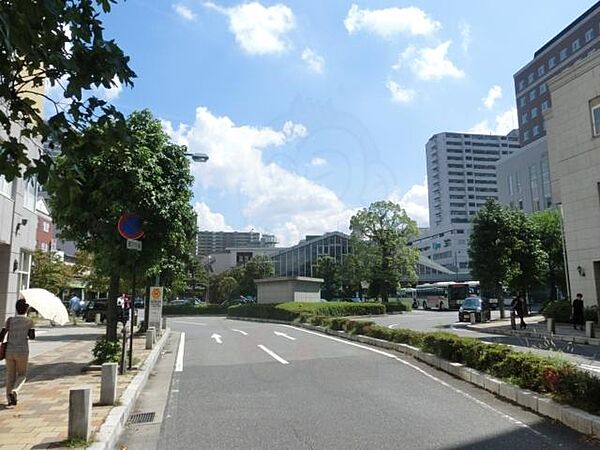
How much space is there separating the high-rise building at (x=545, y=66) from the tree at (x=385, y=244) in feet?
112

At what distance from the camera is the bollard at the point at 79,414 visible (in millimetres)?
6109

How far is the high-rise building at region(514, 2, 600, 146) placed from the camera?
73.2 metres

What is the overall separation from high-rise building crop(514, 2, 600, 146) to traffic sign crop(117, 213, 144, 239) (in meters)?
70.6

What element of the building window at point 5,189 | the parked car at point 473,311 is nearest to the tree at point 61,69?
the building window at point 5,189

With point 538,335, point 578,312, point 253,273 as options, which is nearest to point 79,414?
point 538,335

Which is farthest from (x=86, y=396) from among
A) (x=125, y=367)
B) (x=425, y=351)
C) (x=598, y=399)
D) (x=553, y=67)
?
(x=553, y=67)

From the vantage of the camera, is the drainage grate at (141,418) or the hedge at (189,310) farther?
the hedge at (189,310)

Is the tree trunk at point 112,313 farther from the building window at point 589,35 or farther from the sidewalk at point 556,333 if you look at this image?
the building window at point 589,35

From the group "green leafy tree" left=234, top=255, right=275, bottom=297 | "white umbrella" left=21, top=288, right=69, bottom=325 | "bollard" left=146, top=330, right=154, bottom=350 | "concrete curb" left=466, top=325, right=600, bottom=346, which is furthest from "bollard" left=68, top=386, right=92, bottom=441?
"green leafy tree" left=234, top=255, right=275, bottom=297

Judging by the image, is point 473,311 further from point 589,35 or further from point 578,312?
point 589,35

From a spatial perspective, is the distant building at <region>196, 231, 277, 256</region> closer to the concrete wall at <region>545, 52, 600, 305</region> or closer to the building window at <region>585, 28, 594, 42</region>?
the building window at <region>585, 28, 594, 42</region>

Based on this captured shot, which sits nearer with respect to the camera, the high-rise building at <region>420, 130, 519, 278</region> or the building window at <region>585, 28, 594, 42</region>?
the building window at <region>585, 28, 594, 42</region>

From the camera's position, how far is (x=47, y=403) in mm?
8445

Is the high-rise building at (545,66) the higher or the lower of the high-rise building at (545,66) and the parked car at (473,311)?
the higher
